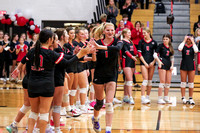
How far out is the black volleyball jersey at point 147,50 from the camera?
874cm

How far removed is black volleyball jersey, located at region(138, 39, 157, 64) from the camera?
8742 millimetres

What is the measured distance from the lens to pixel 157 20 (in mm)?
15641

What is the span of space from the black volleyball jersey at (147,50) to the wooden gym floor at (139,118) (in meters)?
1.10

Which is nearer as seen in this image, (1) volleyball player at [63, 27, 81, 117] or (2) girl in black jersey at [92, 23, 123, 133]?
(2) girl in black jersey at [92, 23, 123, 133]

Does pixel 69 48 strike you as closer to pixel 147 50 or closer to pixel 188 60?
pixel 147 50

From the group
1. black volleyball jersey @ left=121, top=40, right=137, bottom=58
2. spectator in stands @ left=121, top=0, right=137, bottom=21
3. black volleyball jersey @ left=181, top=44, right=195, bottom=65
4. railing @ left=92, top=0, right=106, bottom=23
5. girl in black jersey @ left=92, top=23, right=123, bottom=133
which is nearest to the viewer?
girl in black jersey @ left=92, top=23, right=123, bottom=133

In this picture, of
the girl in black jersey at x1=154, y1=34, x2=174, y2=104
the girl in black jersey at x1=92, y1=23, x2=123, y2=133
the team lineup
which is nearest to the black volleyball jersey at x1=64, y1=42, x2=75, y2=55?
the team lineup

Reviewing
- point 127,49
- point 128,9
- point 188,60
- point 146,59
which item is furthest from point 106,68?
point 128,9

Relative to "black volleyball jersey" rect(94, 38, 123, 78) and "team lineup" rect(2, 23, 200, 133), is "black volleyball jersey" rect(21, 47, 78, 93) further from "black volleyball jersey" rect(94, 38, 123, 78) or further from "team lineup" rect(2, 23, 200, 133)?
"black volleyball jersey" rect(94, 38, 123, 78)

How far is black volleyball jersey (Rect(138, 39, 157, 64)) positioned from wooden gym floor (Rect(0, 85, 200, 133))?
1.10 metres

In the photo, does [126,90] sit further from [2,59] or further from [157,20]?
[157,20]

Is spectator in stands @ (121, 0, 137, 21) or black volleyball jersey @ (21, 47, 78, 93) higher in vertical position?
spectator in stands @ (121, 0, 137, 21)

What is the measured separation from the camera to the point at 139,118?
674cm

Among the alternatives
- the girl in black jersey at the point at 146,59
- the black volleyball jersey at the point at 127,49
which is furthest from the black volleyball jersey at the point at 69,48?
the girl in black jersey at the point at 146,59
